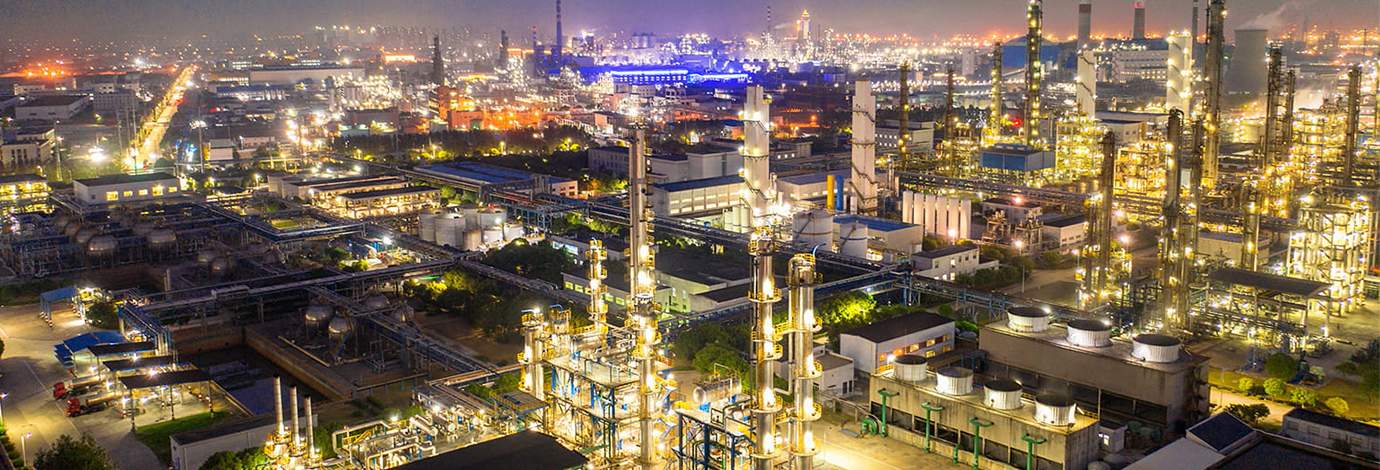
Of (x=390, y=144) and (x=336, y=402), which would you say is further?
(x=390, y=144)

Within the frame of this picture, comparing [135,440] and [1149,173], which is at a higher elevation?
[1149,173]

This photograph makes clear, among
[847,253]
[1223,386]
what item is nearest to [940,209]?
[847,253]

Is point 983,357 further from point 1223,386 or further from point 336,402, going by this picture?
point 336,402

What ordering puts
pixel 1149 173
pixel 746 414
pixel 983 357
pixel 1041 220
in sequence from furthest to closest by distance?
pixel 1149 173
pixel 1041 220
pixel 983 357
pixel 746 414

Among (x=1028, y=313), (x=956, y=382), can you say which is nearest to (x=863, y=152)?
(x=1028, y=313)

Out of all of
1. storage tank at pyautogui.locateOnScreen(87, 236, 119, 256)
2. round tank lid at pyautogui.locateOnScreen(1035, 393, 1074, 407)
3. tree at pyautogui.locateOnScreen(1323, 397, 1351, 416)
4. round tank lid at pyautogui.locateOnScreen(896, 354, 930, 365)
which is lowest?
tree at pyautogui.locateOnScreen(1323, 397, 1351, 416)

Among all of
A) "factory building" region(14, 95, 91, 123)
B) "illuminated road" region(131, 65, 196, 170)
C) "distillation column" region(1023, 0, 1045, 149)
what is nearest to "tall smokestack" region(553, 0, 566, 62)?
"illuminated road" region(131, 65, 196, 170)

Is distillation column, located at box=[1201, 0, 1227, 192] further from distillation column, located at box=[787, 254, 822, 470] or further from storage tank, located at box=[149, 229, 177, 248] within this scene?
storage tank, located at box=[149, 229, 177, 248]

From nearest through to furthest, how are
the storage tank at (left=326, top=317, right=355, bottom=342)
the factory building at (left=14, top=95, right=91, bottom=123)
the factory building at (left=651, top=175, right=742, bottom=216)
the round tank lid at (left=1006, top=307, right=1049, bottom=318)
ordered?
the round tank lid at (left=1006, top=307, right=1049, bottom=318), the storage tank at (left=326, top=317, right=355, bottom=342), the factory building at (left=651, top=175, right=742, bottom=216), the factory building at (left=14, top=95, right=91, bottom=123)
